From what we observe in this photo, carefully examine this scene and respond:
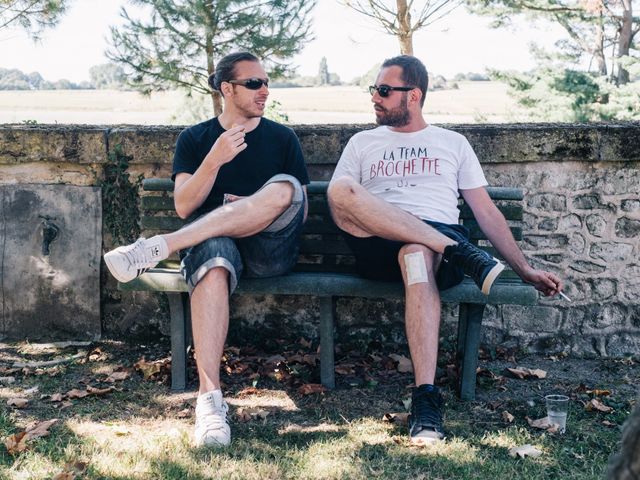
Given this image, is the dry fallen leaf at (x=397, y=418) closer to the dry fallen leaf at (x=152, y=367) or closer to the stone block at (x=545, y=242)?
the dry fallen leaf at (x=152, y=367)

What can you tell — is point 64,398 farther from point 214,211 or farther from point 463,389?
point 463,389

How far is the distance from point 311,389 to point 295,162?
1077mm

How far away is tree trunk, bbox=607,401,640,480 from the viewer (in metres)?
1.27

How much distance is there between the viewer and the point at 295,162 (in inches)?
145

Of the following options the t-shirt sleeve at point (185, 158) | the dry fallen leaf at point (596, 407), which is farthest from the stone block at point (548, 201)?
the t-shirt sleeve at point (185, 158)

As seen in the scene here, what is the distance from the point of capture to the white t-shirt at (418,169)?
3.58 metres

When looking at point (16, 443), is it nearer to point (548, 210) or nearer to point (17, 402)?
point (17, 402)

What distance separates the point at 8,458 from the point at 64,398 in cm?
73

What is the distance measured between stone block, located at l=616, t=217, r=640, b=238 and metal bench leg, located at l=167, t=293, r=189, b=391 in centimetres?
236

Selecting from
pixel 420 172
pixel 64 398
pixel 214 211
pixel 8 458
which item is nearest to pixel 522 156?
pixel 420 172

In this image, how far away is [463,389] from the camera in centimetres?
345

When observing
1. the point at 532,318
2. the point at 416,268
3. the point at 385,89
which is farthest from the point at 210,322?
the point at 532,318

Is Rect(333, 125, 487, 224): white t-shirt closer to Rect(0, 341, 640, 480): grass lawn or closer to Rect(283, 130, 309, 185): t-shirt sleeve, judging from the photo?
Rect(283, 130, 309, 185): t-shirt sleeve

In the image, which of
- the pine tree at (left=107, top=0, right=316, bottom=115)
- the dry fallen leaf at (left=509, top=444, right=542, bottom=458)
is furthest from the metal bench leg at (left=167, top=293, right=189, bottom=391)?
the pine tree at (left=107, top=0, right=316, bottom=115)
